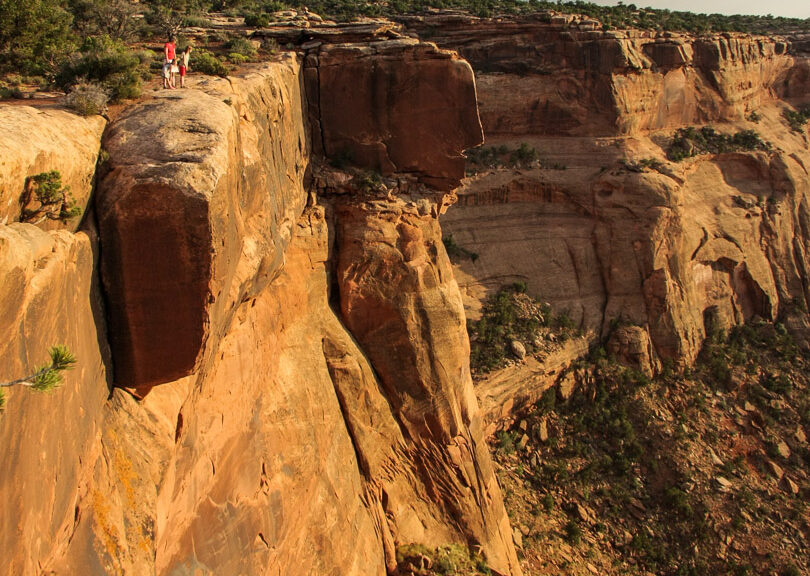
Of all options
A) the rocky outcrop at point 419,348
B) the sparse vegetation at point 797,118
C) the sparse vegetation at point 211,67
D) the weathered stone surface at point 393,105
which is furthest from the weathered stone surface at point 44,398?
the sparse vegetation at point 797,118

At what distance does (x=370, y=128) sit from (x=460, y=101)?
2.30 meters

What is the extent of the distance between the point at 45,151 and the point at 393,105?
10.2 meters

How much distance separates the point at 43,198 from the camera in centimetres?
597

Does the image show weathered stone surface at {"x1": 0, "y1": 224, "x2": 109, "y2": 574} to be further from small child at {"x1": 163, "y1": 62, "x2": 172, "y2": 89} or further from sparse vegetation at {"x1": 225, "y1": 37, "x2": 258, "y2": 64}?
sparse vegetation at {"x1": 225, "y1": 37, "x2": 258, "y2": 64}

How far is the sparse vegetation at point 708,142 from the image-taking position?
34750mm

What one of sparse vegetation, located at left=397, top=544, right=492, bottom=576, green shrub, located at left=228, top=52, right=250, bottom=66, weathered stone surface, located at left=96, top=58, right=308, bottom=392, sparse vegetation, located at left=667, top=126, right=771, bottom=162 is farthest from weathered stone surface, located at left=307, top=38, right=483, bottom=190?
sparse vegetation, located at left=667, top=126, right=771, bottom=162

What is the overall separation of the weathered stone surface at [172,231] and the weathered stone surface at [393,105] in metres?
6.85

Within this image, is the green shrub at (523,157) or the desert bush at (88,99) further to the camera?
the green shrub at (523,157)

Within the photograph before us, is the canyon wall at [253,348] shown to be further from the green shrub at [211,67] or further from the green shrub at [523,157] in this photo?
the green shrub at [523,157]

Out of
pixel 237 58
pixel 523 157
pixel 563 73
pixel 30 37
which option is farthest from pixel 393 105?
pixel 563 73

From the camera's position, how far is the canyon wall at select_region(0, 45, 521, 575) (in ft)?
20.0


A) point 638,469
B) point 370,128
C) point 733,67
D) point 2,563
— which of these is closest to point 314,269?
point 370,128

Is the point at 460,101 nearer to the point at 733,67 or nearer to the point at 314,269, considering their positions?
the point at 314,269

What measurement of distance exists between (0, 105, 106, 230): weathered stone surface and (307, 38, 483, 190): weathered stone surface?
324 inches
